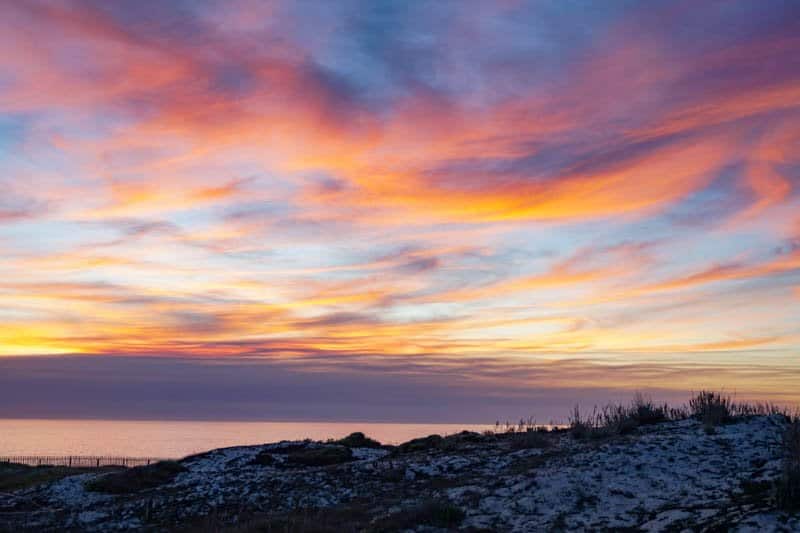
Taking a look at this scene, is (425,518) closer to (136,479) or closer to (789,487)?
(789,487)

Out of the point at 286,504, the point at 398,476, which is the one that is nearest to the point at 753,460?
the point at 398,476

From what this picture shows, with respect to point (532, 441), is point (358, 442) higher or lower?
lower

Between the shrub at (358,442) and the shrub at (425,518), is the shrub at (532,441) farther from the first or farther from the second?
the shrub at (425,518)

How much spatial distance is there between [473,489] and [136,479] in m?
12.6

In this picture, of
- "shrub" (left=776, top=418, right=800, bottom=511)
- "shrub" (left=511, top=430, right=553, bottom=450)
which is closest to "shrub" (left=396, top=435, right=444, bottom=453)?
"shrub" (left=511, top=430, right=553, bottom=450)

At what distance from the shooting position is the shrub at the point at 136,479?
2305 centimetres

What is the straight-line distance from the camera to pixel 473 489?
16.7 m

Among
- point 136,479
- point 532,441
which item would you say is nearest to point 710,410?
point 532,441

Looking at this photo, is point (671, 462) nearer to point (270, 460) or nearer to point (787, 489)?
point (787, 489)

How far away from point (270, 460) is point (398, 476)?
22.5 feet

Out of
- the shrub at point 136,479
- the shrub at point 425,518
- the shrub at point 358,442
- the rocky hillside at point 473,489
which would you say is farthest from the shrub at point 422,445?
the shrub at point 425,518

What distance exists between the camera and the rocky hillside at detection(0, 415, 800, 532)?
14.2 meters

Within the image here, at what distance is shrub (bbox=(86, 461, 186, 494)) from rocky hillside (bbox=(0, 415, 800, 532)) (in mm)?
72

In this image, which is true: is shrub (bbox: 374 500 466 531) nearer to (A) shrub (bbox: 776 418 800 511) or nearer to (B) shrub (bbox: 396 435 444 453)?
(A) shrub (bbox: 776 418 800 511)
